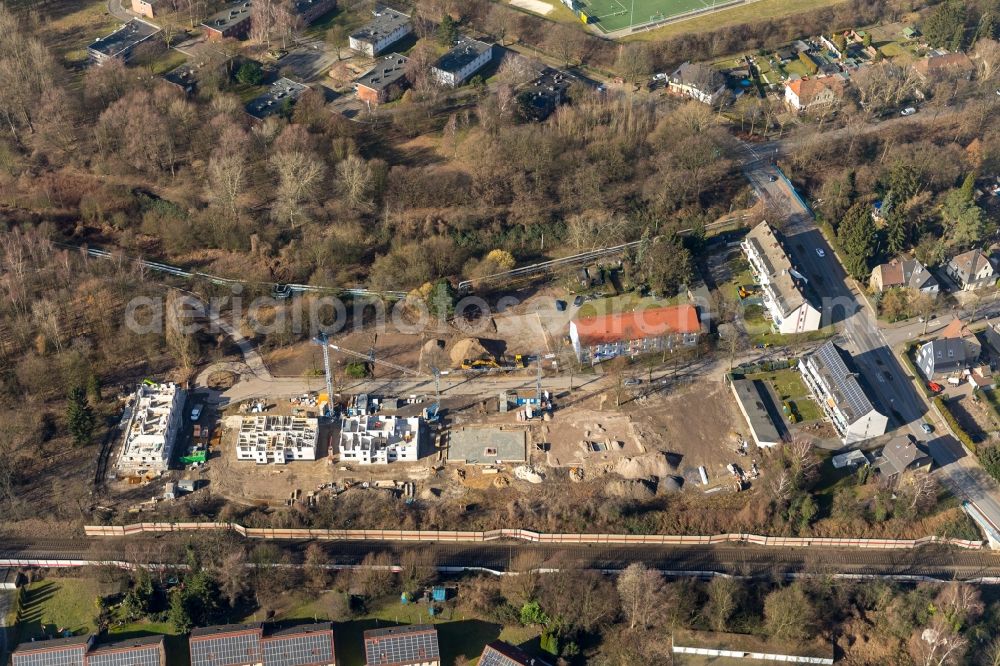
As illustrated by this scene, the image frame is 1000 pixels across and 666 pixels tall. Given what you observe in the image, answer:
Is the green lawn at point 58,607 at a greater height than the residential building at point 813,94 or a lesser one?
lesser

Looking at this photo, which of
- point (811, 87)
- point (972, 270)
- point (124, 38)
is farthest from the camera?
point (124, 38)

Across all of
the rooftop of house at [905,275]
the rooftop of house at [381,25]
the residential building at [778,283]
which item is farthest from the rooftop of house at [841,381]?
the rooftop of house at [381,25]

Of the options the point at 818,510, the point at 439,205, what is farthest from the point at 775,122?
the point at 818,510

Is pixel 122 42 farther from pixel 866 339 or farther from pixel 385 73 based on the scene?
pixel 866 339

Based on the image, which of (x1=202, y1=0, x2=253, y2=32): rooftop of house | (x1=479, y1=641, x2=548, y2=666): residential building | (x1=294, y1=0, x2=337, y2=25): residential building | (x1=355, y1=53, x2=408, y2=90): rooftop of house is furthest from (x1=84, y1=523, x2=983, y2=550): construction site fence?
(x1=294, y1=0, x2=337, y2=25): residential building

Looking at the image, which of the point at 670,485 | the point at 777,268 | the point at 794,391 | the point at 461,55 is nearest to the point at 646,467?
the point at 670,485

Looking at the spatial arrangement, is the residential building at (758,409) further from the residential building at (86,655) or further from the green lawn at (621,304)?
the residential building at (86,655)
